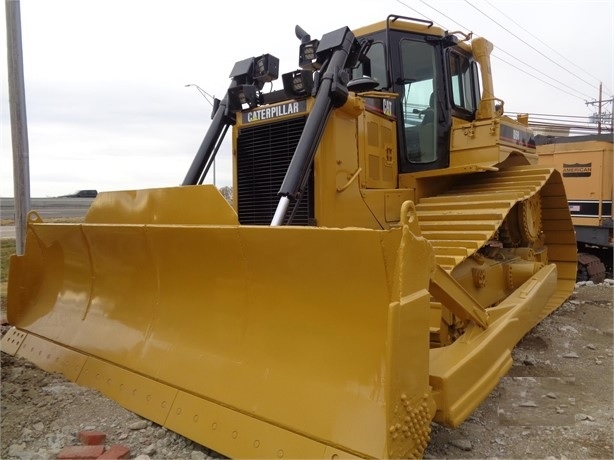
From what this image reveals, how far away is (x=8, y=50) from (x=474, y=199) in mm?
6308

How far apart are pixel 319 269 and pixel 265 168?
74.4 inches

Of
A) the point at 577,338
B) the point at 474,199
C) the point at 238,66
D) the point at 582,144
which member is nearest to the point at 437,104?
the point at 474,199

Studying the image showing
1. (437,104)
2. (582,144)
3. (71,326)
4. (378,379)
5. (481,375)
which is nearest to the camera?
(378,379)

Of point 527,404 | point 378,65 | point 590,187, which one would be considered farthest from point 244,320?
point 590,187

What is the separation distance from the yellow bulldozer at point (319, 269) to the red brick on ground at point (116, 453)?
0.95ft

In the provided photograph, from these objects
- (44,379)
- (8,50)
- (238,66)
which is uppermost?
(8,50)

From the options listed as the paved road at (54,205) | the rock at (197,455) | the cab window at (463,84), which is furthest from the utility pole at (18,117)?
the paved road at (54,205)

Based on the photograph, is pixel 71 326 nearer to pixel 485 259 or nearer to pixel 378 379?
pixel 378 379

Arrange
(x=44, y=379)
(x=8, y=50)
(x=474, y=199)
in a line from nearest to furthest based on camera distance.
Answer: (x=44, y=379)
(x=474, y=199)
(x=8, y=50)

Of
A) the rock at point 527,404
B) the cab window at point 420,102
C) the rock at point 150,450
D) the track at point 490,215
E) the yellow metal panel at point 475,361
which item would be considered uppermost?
the cab window at point 420,102

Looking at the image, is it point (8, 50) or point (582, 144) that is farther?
point (582, 144)

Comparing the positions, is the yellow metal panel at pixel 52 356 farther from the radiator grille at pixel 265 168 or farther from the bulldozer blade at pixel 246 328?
the radiator grille at pixel 265 168

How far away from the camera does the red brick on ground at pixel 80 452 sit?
8.45 ft

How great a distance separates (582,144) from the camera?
10.4 m
